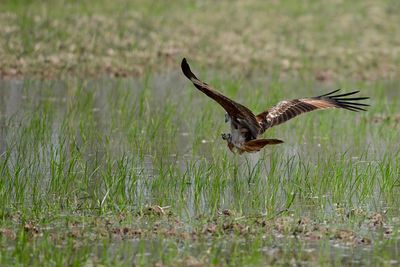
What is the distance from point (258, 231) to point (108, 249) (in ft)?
3.67

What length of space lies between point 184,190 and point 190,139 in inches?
105

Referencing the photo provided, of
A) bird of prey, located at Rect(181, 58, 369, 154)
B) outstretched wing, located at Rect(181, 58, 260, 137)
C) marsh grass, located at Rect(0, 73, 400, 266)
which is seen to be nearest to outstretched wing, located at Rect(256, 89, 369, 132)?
bird of prey, located at Rect(181, 58, 369, 154)

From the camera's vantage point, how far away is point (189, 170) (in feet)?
29.1

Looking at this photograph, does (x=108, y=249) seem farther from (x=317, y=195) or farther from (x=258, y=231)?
(x=317, y=195)

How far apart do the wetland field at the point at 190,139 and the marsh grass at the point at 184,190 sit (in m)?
0.02

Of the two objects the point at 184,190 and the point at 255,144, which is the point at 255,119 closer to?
the point at 255,144

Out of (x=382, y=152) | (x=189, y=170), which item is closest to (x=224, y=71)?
(x=382, y=152)

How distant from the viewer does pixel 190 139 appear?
10.9 m

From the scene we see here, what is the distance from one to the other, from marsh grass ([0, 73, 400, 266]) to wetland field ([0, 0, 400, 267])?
0.02 meters

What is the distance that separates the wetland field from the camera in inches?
271

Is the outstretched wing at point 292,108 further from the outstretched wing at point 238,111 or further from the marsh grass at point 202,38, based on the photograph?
the marsh grass at point 202,38

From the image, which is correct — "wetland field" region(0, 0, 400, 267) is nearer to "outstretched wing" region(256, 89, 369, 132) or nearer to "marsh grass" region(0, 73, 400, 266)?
"marsh grass" region(0, 73, 400, 266)

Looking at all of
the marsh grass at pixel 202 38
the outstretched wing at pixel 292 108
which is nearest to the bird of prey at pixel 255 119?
the outstretched wing at pixel 292 108

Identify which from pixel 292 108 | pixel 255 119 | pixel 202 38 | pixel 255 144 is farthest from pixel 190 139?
pixel 202 38
